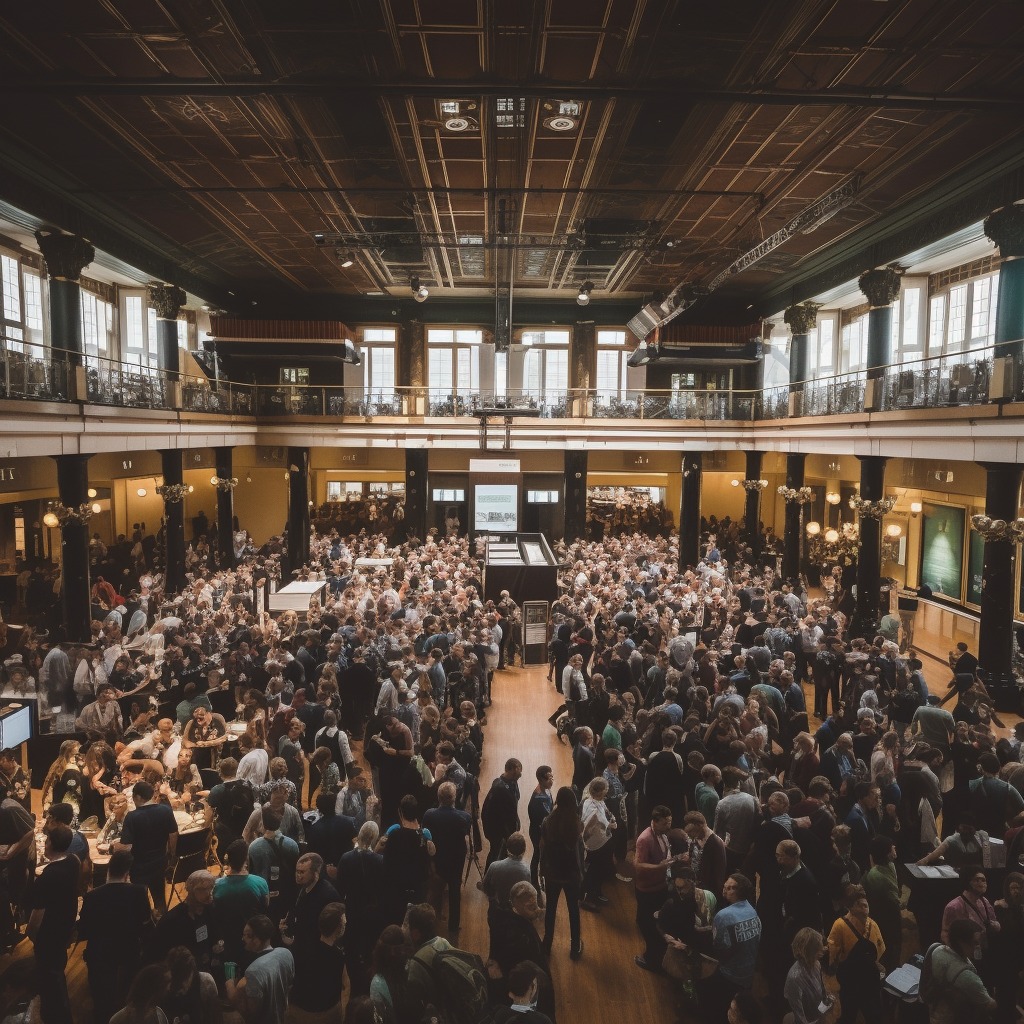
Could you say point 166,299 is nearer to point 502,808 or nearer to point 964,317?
point 502,808

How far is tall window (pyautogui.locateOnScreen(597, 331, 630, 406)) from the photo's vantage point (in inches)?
945

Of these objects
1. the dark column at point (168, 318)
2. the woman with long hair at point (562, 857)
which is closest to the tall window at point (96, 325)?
the dark column at point (168, 318)

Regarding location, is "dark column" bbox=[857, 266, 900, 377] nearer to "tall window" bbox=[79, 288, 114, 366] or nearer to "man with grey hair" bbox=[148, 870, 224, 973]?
"man with grey hair" bbox=[148, 870, 224, 973]

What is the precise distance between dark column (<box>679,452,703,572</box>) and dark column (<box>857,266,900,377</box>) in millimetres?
5959

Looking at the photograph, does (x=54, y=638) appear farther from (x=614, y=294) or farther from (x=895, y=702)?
(x=614, y=294)

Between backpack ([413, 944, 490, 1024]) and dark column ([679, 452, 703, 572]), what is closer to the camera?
backpack ([413, 944, 490, 1024])

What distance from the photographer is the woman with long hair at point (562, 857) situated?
5.36 meters

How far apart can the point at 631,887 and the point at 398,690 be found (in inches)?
120

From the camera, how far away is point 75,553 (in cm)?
1249

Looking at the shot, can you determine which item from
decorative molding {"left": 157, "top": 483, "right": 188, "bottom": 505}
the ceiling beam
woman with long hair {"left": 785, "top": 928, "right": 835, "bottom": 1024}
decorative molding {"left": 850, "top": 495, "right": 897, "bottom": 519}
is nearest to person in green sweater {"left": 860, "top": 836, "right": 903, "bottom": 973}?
woman with long hair {"left": 785, "top": 928, "right": 835, "bottom": 1024}

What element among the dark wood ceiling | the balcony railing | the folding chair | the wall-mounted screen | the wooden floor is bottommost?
the wooden floor

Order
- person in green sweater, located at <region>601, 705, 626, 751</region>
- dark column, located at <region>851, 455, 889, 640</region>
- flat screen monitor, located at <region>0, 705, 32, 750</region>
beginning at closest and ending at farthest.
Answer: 1. flat screen monitor, located at <region>0, 705, 32, 750</region>
2. person in green sweater, located at <region>601, 705, 626, 751</region>
3. dark column, located at <region>851, 455, 889, 640</region>

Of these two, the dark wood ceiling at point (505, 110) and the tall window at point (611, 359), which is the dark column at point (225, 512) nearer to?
the dark wood ceiling at point (505, 110)

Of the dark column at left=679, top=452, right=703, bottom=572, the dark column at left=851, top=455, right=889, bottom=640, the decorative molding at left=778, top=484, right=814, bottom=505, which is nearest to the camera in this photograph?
the dark column at left=851, top=455, right=889, bottom=640
